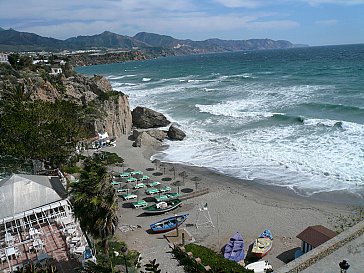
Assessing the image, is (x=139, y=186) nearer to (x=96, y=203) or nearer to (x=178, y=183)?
(x=178, y=183)

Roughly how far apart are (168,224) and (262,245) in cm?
534

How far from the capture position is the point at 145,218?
22438 mm

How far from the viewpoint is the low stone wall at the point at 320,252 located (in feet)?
35.8

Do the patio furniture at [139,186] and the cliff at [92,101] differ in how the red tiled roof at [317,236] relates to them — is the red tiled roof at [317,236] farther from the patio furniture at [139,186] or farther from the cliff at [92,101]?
the cliff at [92,101]

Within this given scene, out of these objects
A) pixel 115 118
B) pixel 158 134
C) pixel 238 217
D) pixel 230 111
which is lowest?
pixel 238 217

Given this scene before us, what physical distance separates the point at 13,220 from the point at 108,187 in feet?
19.1

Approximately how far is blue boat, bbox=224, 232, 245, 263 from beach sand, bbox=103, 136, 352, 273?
2.00 feet

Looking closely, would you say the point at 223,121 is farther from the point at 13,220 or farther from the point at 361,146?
the point at 13,220

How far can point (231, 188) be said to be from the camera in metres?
26.4

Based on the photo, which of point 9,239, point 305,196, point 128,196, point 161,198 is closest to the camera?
point 9,239

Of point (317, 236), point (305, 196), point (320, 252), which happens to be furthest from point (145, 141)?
point (320, 252)

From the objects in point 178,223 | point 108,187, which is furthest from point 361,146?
point 108,187

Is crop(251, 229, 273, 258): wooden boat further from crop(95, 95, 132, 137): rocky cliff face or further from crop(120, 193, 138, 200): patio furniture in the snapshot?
crop(95, 95, 132, 137): rocky cliff face

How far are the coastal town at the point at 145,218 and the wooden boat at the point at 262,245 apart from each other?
0.06m
